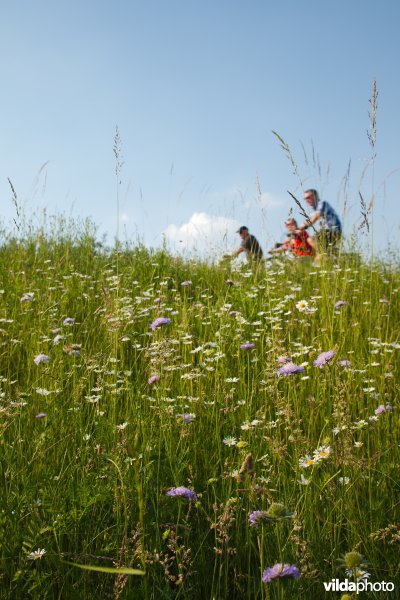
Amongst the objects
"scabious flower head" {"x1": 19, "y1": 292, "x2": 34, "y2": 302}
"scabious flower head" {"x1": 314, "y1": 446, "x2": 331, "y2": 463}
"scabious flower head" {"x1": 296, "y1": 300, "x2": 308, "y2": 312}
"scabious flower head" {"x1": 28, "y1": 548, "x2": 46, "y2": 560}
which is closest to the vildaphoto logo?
"scabious flower head" {"x1": 314, "y1": 446, "x2": 331, "y2": 463}

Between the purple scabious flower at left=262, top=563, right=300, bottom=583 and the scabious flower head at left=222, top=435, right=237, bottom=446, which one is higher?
→ the scabious flower head at left=222, top=435, right=237, bottom=446

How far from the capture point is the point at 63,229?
6922mm

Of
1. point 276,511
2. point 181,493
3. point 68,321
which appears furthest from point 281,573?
point 68,321

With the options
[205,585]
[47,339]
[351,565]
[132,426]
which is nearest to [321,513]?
[205,585]

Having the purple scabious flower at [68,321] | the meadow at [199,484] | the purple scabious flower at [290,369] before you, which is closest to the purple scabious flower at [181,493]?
the meadow at [199,484]

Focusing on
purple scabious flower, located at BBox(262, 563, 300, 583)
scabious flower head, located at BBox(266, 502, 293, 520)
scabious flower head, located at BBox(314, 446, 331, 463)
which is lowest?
purple scabious flower, located at BBox(262, 563, 300, 583)

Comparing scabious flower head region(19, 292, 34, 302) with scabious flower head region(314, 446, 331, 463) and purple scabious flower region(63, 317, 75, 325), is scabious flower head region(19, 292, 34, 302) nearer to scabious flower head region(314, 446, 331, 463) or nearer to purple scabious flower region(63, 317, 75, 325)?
purple scabious flower region(63, 317, 75, 325)

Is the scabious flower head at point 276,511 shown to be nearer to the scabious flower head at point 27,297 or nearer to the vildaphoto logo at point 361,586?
the vildaphoto logo at point 361,586

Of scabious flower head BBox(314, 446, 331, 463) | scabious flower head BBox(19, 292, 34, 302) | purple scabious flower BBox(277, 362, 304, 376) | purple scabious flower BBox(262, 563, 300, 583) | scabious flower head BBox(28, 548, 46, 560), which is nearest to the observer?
purple scabious flower BBox(262, 563, 300, 583)

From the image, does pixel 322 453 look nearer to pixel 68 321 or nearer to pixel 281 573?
pixel 281 573

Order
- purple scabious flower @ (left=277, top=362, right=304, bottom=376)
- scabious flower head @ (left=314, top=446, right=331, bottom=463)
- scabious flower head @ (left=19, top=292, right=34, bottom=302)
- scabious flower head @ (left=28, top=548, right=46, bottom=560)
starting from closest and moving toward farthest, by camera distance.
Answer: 1. scabious flower head @ (left=28, top=548, right=46, bottom=560)
2. scabious flower head @ (left=314, top=446, right=331, bottom=463)
3. purple scabious flower @ (left=277, top=362, right=304, bottom=376)
4. scabious flower head @ (left=19, top=292, right=34, bottom=302)

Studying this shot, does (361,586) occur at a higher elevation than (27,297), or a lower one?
lower

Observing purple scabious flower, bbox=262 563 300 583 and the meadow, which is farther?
the meadow

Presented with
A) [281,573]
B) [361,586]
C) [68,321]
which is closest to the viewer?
[281,573]
